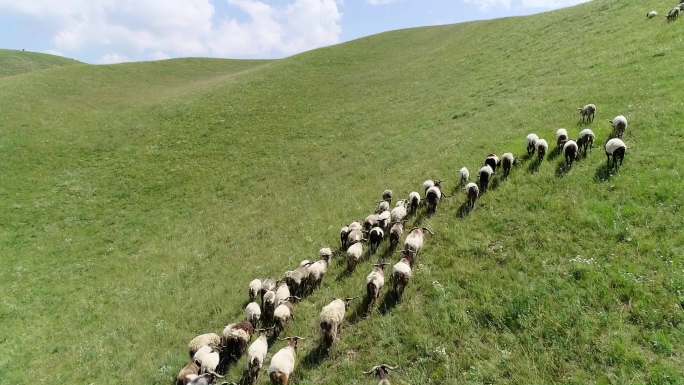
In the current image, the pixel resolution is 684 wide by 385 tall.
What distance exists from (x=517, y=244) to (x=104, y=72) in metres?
70.0

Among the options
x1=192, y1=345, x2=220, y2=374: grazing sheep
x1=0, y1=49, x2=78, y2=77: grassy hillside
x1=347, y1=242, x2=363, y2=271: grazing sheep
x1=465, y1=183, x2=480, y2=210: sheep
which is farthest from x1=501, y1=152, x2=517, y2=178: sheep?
x1=0, y1=49, x2=78, y2=77: grassy hillside

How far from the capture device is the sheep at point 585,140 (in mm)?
15344

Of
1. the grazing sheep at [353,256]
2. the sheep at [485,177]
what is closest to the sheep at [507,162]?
the sheep at [485,177]

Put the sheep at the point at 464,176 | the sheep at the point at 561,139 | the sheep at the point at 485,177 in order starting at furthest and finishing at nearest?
the sheep at the point at 464,176 → the sheep at the point at 561,139 → the sheep at the point at 485,177

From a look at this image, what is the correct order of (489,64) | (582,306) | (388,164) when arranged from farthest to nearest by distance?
1. (489,64)
2. (388,164)
3. (582,306)

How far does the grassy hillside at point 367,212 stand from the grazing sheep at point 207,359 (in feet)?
6.81

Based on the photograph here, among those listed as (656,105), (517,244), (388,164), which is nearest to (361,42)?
(388,164)

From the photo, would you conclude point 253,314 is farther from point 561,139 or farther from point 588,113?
point 588,113

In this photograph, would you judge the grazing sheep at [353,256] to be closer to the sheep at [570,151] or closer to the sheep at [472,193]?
the sheep at [472,193]

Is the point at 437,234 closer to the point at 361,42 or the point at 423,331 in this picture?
the point at 423,331

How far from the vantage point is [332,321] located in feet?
34.4

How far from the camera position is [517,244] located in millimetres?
11844

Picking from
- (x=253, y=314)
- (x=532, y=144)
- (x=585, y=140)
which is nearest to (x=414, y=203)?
(x=532, y=144)

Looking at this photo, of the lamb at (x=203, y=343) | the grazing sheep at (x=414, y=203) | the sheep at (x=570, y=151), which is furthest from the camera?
the grazing sheep at (x=414, y=203)
